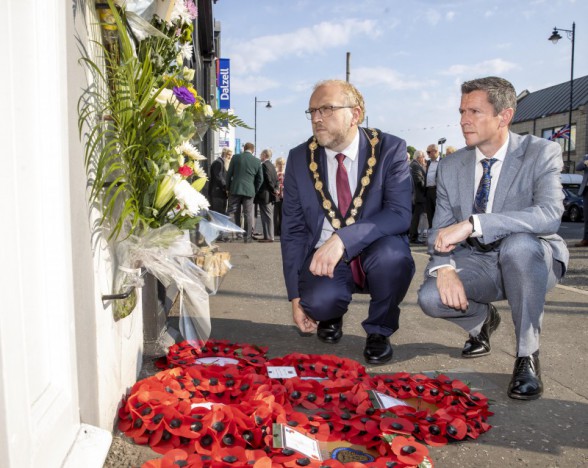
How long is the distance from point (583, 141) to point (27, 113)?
149 ft

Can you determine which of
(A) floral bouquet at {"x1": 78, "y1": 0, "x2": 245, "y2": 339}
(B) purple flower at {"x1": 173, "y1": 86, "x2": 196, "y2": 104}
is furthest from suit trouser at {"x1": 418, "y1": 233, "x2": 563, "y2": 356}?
(B) purple flower at {"x1": 173, "y1": 86, "x2": 196, "y2": 104}

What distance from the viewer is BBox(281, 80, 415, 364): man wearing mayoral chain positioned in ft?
11.4

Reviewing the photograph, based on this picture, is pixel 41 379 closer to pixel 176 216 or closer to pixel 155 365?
pixel 176 216

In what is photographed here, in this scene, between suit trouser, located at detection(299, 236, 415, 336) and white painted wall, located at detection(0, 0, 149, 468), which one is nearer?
white painted wall, located at detection(0, 0, 149, 468)

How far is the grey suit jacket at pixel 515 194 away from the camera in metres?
3.09

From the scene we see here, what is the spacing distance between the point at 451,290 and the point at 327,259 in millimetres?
690

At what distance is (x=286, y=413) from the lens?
8.27 ft

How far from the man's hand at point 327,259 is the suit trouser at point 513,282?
57 cm

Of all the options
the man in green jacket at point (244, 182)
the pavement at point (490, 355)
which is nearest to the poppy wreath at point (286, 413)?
the pavement at point (490, 355)

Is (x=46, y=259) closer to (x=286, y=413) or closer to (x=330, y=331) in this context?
(x=286, y=413)

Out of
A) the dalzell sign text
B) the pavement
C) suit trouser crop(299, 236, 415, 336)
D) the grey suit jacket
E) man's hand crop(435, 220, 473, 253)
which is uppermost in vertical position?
the dalzell sign text

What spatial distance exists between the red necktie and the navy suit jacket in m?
0.09

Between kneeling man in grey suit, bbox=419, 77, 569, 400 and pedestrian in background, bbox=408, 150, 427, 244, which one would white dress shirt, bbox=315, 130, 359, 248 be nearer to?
kneeling man in grey suit, bbox=419, 77, 569, 400

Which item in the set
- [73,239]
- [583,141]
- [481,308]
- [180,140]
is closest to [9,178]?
[73,239]
